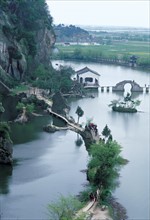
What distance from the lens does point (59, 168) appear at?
25.2 metres

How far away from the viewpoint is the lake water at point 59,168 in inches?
822

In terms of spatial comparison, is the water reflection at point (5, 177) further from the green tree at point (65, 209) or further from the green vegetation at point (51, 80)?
the green vegetation at point (51, 80)

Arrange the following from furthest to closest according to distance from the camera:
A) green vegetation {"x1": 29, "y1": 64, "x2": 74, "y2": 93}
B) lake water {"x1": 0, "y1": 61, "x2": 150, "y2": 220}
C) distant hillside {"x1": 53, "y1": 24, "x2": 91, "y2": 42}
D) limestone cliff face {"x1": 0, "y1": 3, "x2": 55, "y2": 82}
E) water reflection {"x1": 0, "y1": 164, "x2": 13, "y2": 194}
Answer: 1. distant hillside {"x1": 53, "y1": 24, "x2": 91, "y2": 42}
2. limestone cliff face {"x1": 0, "y1": 3, "x2": 55, "y2": 82}
3. green vegetation {"x1": 29, "y1": 64, "x2": 74, "y2": 93}
4. water reflection {"x1": 0, "y1": 164, "x2": 13, "y2": 194}
5. lake water {"x1": 0, "y1": 61, "x2": 150, "y2": 220}

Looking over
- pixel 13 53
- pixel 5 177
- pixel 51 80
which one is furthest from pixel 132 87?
pixel 5 177

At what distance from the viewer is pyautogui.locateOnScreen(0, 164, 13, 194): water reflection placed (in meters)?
22.0

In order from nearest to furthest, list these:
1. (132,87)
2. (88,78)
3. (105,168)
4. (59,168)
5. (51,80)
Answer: (105,168) < (59,168) < (51,80) < (132,87) < (88,78)

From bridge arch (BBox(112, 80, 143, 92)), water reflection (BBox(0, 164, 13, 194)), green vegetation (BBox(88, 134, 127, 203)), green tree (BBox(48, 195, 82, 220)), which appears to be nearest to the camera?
green tree (BBox(48, 195, 82, 220))

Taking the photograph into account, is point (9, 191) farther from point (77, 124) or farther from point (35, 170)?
point (77, 124)

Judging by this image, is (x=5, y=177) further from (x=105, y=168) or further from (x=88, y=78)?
(x=88, y=78)

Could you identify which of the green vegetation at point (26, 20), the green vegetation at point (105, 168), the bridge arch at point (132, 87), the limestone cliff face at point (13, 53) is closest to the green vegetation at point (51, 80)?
the limestone cliff face at point (13, 53)

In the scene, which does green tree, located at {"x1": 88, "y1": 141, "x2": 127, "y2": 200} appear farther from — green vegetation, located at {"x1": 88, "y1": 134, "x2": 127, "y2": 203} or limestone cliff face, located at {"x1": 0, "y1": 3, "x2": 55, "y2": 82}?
limestone cliff face, located at {"x1": 0, "y1": 3, "x2": 55, "y2": 82}

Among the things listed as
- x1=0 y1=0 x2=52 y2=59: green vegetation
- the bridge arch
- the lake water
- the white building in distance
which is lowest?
the lake water

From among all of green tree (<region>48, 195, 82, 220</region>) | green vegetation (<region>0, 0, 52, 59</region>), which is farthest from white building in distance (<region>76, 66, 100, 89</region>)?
green tree (<region>48, 195, 82, 220</region>)

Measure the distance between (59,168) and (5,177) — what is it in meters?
3.07
